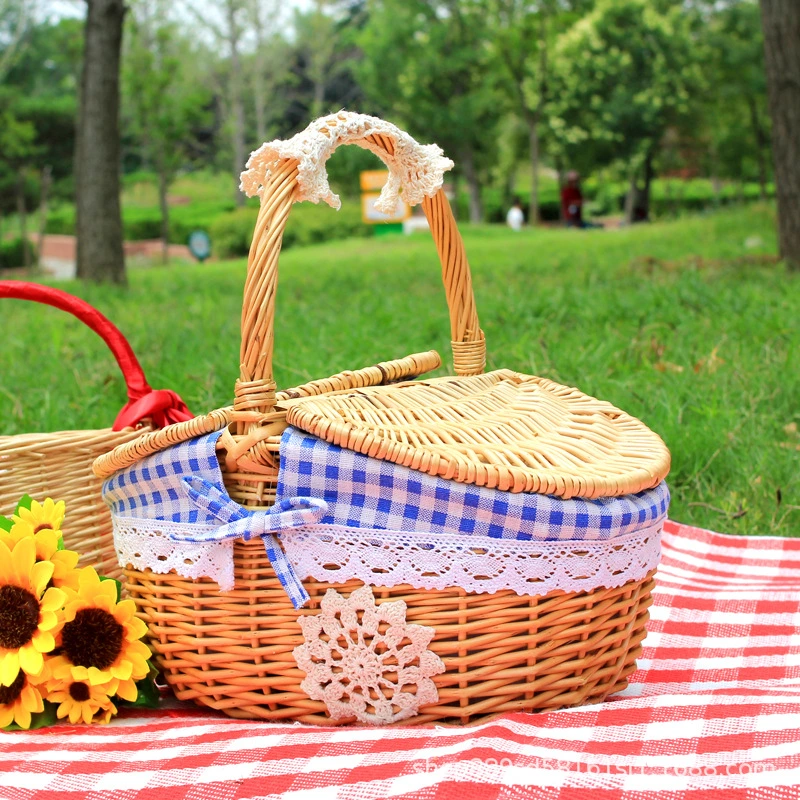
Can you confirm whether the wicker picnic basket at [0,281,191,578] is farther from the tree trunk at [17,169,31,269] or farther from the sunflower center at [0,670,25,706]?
the tree trunk at [17,169,31,269]

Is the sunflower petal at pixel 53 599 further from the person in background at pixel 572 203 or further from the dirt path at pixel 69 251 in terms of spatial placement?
the dirt path at pixel 69 251

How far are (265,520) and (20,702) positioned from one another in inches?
15.4

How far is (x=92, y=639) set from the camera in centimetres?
112

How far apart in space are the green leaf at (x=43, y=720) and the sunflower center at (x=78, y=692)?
0.04 m

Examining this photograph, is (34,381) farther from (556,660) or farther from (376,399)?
(556,660)

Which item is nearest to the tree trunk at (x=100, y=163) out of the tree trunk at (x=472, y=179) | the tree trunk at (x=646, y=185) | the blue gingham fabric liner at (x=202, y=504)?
the blue gingham fabric liner at (x=202, y=504)

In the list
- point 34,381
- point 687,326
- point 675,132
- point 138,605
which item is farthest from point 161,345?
point 675,132

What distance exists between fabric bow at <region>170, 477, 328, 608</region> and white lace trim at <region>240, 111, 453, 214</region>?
0.35 meters

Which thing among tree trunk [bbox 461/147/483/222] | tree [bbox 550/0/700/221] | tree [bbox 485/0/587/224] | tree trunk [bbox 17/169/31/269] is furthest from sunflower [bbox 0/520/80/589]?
tree trunk [bbox 461/147/483/222]

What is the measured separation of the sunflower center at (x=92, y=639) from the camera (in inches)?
44.1

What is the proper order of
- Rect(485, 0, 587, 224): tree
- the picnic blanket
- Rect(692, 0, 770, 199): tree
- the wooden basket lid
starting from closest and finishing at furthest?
the picnic blanket → the wooden basket lid → Rect(692, 0, 770, 199): tree → Rect(485, 0, 587, 224): tree

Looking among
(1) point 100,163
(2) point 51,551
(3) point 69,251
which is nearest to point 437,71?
(3) point 69,251

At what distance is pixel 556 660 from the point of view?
1.07m

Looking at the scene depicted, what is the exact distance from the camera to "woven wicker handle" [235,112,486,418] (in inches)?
41.8
